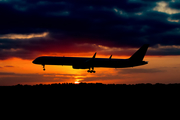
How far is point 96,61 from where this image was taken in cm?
7706

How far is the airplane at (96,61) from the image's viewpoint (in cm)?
7538

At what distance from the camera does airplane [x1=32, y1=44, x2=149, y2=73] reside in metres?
75.4
